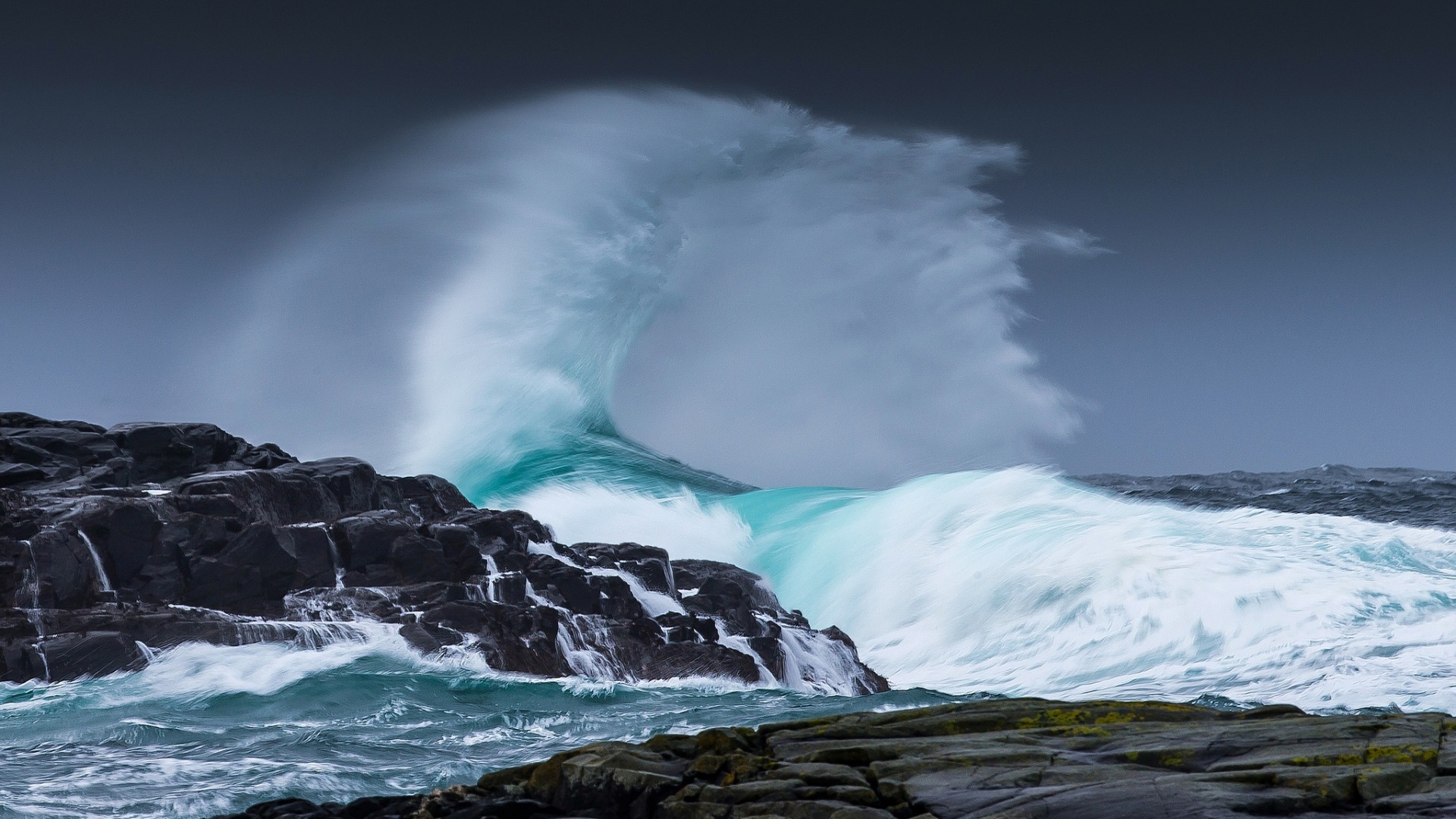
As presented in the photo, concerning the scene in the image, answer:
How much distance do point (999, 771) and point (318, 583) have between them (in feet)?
67.5

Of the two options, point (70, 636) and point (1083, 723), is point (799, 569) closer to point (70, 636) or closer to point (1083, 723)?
point (70, 636)

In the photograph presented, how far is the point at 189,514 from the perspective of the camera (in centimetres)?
2678

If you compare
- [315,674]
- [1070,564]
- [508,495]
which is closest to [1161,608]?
[1070,564]

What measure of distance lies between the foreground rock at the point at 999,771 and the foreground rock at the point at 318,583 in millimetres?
13021

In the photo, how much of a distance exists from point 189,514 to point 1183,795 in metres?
24.2

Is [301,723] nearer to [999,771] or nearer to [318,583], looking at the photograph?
[318,583]

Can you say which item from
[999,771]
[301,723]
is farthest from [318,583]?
[999,771]

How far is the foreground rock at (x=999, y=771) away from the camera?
29.6 feet

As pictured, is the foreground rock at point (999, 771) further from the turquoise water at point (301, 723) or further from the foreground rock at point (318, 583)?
the foreground rock at point (318, 583)

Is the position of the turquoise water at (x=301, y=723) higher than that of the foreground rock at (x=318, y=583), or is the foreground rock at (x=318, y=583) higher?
the foreground rock at (x=318, y=583)

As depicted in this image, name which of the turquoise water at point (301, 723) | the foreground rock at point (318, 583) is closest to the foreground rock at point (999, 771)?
the turquoise water at point (301, 723)

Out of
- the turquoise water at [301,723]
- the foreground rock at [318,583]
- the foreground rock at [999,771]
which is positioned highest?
the foreground rock at [318,583]

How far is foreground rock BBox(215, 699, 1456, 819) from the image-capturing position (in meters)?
9.01

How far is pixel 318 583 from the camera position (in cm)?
2680
